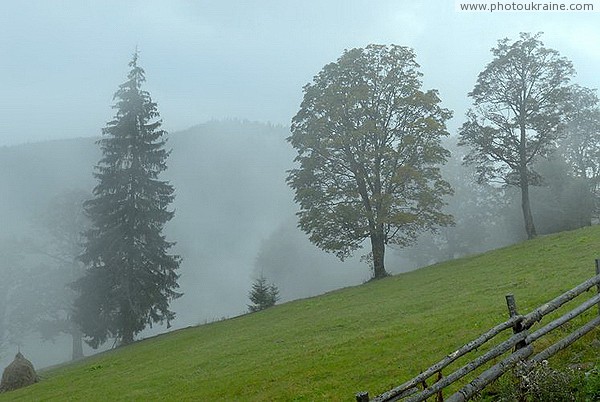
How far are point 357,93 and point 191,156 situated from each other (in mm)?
165981

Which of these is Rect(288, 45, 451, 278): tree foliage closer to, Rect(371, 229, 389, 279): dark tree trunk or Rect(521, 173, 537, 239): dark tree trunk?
Rect(371, 229, 389, 279): dark tree trunk

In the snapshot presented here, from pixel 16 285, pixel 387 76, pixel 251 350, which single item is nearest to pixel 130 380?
pixel 251 350

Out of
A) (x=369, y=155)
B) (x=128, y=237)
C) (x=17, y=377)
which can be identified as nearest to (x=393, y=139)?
(x=369, y=155)

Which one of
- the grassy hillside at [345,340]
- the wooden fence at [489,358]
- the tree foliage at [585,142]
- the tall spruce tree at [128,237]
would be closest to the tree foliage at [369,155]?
the grassy hillside at [345,340]

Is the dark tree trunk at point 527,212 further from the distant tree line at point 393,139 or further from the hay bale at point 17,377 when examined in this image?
the hay bale at point 17,377

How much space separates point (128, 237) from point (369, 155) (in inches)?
753

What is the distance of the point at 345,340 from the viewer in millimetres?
18156

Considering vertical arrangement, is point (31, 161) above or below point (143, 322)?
above

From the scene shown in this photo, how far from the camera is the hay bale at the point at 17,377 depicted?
96.6 feet

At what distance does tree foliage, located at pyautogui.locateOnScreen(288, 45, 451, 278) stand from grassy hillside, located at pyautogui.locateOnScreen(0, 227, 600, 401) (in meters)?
5.44

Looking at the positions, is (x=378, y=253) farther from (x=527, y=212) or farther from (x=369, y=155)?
(x=527, y=212)

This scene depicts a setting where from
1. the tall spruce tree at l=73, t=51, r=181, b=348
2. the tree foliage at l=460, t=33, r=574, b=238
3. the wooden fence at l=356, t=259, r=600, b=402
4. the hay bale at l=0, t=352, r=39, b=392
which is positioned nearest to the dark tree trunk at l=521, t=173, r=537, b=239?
the tree foliage at l=460, t=33, r=574, b=238

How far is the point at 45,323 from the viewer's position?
55250mm

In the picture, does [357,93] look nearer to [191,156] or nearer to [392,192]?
[392,192]
